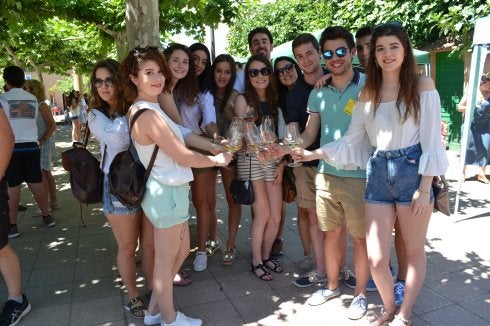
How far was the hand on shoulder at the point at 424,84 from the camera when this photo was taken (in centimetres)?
251

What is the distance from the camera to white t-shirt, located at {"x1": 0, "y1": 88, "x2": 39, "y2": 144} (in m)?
5.20

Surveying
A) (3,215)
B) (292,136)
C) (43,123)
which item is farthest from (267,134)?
(43,123)

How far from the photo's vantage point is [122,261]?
316 cm

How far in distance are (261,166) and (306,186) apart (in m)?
0.43

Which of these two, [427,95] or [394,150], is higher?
[427,95]

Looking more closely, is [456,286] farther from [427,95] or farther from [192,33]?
[192,33]

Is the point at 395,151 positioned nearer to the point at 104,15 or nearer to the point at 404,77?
the point at 404,77

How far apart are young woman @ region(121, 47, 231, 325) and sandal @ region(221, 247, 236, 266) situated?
1252 mm

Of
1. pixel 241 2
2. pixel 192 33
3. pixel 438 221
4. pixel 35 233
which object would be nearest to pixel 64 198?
pixel 35 233

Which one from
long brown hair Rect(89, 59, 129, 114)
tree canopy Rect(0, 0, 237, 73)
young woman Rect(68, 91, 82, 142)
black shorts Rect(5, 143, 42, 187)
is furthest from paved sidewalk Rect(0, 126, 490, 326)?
young woman Rect(68, 91, 82, 142)

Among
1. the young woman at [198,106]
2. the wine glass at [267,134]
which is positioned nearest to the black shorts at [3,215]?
the young woman at [198,106]

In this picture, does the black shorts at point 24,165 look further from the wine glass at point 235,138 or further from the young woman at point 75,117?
the young woman at point 75,117

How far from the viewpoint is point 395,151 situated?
263cm

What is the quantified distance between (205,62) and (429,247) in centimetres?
302
